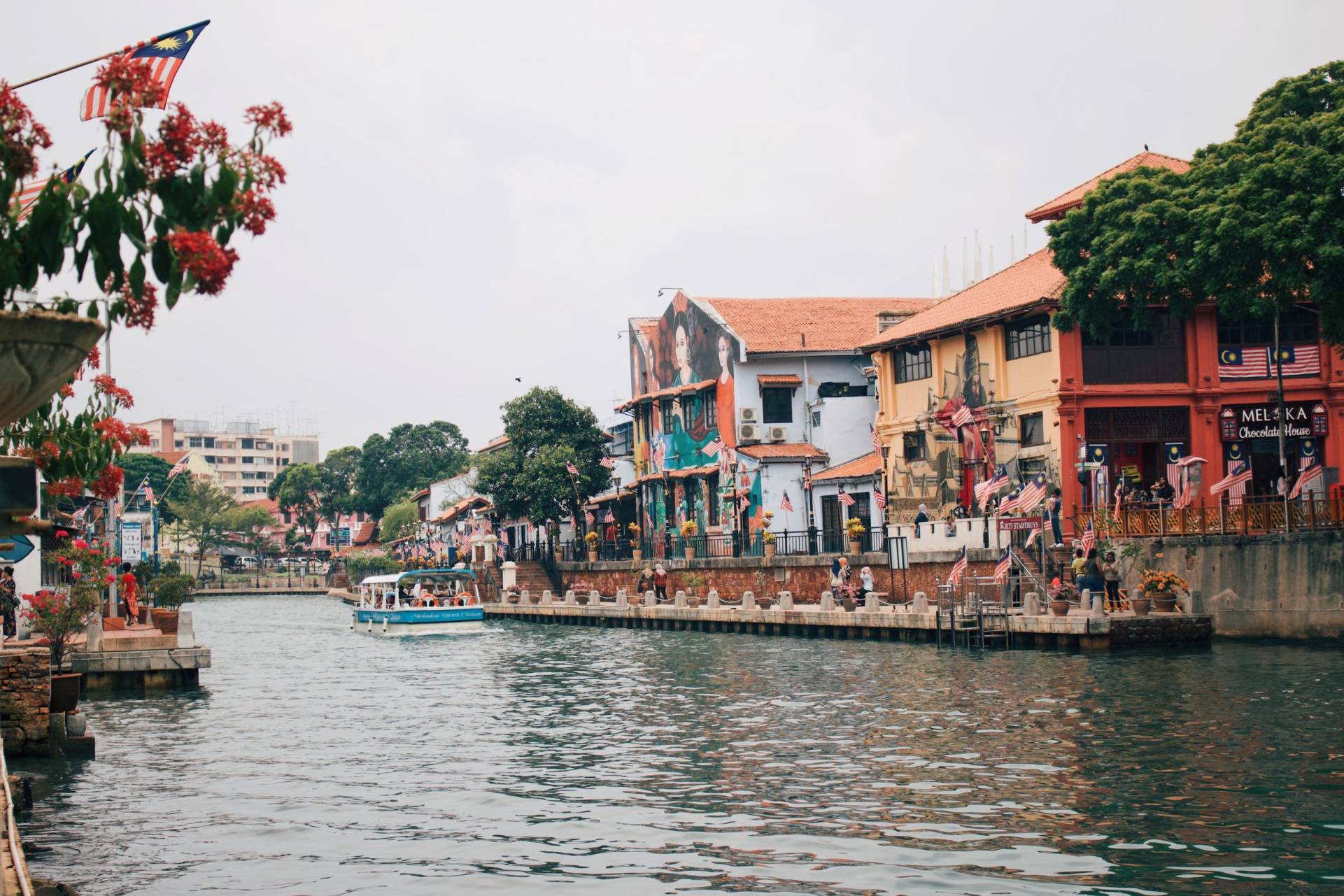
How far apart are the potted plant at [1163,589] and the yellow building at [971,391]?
8.29 m

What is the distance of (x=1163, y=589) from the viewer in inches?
1378

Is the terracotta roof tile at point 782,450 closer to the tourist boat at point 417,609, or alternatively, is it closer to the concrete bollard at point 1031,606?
the tourist boat at point 417,609

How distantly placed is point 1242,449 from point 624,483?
3989 cm

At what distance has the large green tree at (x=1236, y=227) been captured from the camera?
32906 millimetres

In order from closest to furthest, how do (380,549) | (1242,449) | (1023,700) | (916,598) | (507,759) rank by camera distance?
(507,759), (1023,700), (916,598), (1242,449), (380,549)

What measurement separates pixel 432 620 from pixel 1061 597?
24.5 m

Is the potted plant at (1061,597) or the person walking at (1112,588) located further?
the potted plant at (1061,597)

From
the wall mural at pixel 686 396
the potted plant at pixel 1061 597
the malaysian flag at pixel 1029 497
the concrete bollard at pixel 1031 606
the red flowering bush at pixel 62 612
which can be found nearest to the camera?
the red flowering bush at pixel 62 612

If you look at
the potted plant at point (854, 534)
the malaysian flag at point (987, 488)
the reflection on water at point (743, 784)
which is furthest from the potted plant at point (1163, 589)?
the potted plant at point (854, 534)

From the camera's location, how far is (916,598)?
40.2 m

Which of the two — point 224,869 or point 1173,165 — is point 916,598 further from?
point 224,869

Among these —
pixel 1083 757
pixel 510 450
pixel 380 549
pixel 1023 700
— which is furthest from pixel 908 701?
pixel 380 549

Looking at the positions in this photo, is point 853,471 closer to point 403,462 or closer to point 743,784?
point 743,784

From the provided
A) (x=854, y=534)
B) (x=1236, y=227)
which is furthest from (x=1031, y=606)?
(x=854, y=534)
